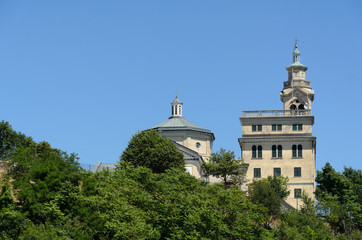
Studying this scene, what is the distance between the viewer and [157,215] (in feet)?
229

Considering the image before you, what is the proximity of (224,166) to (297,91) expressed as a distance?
25579mm

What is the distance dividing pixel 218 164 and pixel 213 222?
94.8 feet

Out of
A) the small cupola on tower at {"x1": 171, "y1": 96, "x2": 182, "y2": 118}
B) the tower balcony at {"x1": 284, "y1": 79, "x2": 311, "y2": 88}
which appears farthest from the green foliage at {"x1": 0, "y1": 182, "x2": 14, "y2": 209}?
the tower balcony at {"x1": 284, "y1": 79, "x2": 311, "y2": 88}

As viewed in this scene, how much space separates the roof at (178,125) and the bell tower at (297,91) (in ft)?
42.6

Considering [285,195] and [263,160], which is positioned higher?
[263,160]

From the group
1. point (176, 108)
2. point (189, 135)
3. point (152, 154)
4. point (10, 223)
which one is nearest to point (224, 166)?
point (152, 154)

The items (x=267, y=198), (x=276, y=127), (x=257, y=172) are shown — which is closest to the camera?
(x=267, y=198)

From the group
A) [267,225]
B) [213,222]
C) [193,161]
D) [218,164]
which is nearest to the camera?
[213,222]

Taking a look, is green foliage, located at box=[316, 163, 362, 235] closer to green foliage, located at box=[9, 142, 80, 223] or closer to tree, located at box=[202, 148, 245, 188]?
tree, located at box=[202, 148, 245, 188]

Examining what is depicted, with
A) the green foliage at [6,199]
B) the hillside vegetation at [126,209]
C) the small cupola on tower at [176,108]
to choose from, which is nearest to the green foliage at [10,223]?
the hillside vegetation at [126,209]

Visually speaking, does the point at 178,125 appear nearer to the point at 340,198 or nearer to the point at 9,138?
the point at 9,138

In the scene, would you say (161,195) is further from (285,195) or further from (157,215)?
(285,195)

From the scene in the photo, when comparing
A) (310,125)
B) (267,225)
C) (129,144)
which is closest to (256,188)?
(267,225)

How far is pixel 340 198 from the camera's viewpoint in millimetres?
96625
